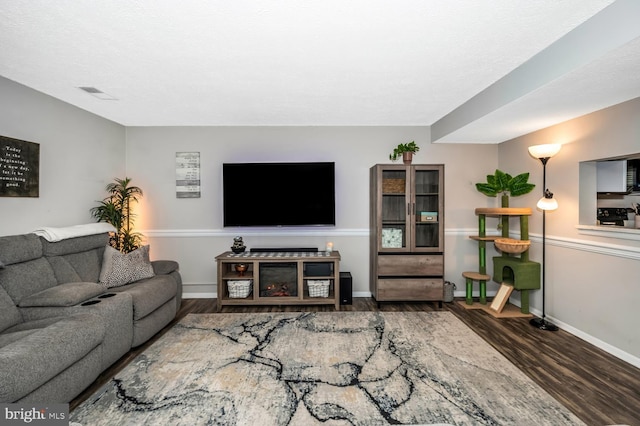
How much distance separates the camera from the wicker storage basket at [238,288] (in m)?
3.82

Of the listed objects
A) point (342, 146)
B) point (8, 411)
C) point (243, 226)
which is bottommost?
point (8, 411)

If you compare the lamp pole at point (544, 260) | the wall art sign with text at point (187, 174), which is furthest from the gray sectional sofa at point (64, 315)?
the lamp pole at point (544, 260)

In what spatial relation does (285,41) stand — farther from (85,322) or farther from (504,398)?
(504,398)

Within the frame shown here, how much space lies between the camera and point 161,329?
3.22 m

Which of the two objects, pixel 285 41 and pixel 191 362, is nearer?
pixel 285 41

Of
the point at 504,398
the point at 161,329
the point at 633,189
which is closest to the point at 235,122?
the point at 161,329

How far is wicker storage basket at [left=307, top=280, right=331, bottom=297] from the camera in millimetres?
3875

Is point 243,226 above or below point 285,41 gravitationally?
below

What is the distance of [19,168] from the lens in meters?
2.76

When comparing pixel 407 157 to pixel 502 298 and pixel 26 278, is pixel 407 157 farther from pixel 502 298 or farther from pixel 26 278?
pixel 26 278

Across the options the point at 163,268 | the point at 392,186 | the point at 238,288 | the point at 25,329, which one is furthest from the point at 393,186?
the point at 25,329

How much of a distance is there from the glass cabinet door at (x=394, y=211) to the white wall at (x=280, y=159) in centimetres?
42

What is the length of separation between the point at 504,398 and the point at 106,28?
3.43m

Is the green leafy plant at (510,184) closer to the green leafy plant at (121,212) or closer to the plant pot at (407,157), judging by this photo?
the plant pot at (407,157)
